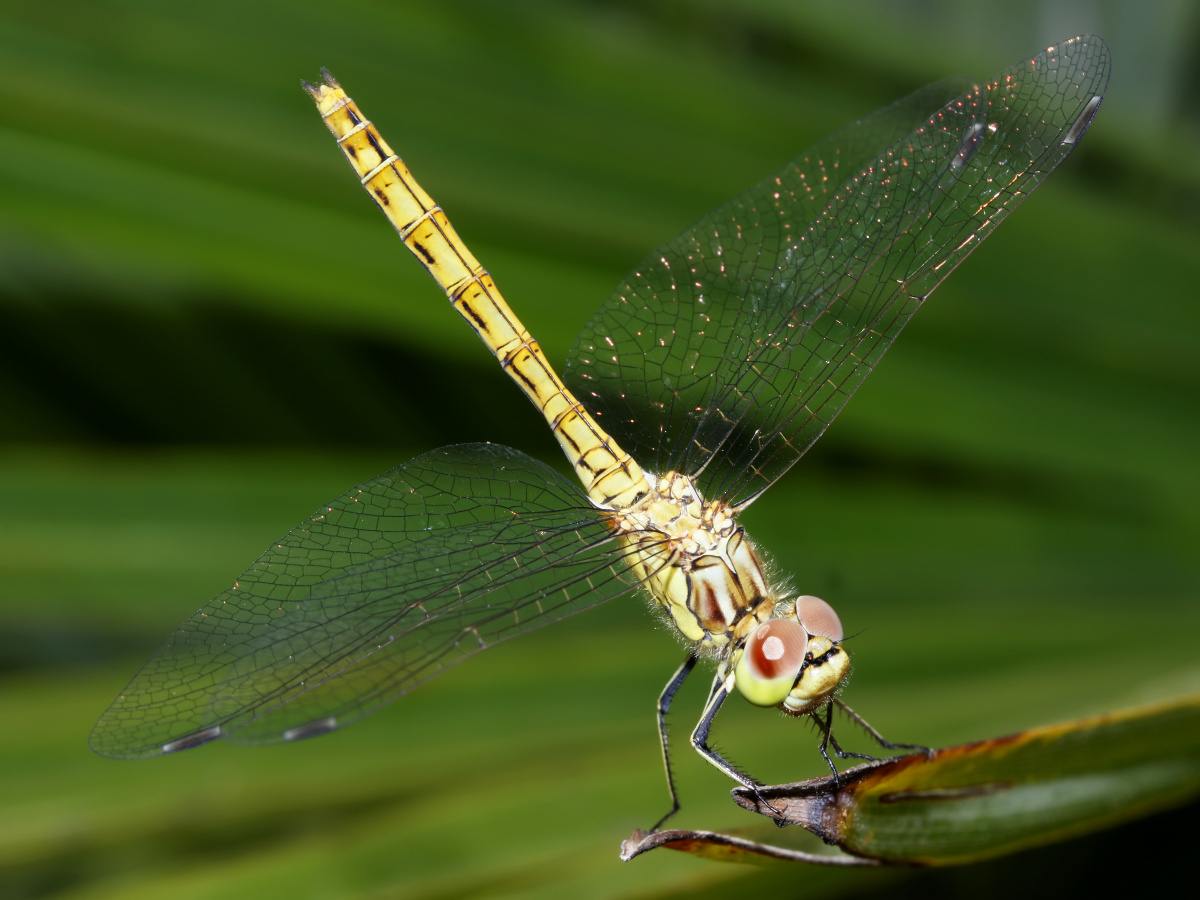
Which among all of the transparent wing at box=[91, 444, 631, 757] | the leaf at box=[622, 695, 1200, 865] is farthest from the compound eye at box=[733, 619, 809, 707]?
the leaf at box=[622, 695, 1200, 865]

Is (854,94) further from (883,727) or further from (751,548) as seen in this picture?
(883,727)

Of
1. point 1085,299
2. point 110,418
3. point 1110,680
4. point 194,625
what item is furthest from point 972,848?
point 110,418

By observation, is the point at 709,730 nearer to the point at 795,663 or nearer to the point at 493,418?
the point at 795,663

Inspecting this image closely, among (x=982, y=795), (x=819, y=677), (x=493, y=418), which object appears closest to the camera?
(x=982, y=795)

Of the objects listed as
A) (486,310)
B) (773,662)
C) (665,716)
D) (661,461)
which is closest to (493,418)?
(486,310)

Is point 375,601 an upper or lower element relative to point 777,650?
upper

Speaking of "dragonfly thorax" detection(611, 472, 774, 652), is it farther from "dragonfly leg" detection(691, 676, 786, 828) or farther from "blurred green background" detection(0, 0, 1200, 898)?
"blurred green background" detection(0, 0, 1200, 898)

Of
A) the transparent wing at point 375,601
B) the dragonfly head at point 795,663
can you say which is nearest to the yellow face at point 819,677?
the dragonfly head at point 795,663

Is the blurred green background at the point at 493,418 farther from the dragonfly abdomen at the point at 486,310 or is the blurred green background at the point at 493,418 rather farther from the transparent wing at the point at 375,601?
the transparent wing at the point at 375,601
